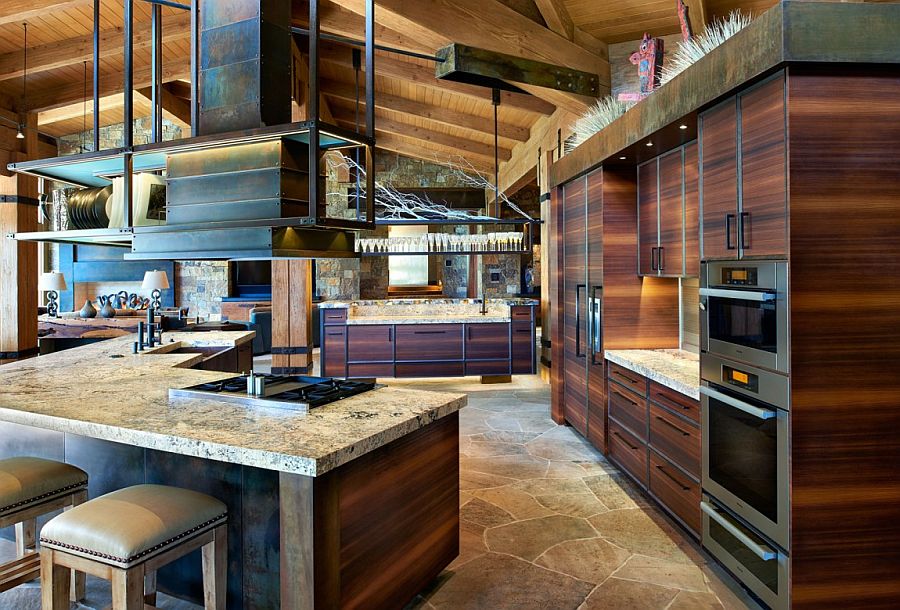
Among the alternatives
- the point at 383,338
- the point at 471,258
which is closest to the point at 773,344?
the point at 383,338

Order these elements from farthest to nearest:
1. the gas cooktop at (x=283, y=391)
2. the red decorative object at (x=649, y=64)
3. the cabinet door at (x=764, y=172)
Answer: the red decorative object at (x=649, y=64)
the gas cooktop at (x=283, y=391)
the cabinet door at (x=764, y=172)

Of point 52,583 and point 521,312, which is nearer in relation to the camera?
point 52,583

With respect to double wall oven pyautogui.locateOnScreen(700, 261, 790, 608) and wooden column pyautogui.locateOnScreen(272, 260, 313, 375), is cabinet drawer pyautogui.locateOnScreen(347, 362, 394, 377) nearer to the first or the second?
wooden column pyautogui.locateOnScreen(272, 260, 313, 375)

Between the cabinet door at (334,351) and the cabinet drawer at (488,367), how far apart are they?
1523 mm

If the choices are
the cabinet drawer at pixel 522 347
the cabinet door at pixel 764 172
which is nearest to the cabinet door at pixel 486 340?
the cabinet drawer at pixel 522 347

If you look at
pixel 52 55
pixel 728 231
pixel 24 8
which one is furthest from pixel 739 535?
pixel 52 55

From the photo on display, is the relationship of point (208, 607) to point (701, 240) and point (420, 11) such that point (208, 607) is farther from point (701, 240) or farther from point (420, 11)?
point (420, 11)

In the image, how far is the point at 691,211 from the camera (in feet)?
11.8

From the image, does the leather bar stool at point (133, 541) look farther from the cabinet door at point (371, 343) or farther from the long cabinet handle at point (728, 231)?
the cabinet door at point (371, 343)

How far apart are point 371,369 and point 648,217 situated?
4320mm

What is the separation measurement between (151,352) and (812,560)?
3936 mm

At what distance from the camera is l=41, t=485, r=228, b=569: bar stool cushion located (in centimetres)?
187

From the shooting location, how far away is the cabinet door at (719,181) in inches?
105

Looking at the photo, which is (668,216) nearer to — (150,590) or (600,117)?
(600,117)
